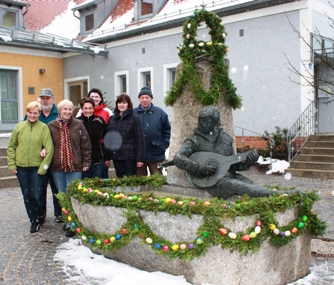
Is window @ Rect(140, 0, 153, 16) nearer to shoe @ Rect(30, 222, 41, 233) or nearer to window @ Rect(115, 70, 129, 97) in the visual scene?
window @ Rect(115, 70, 129, 97)

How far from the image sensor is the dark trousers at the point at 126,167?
5.95 metres

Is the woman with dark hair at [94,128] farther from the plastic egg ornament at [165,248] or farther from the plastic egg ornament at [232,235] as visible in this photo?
the plastic egg ornament at [232,235]

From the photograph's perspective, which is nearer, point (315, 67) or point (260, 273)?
point (260, 273)

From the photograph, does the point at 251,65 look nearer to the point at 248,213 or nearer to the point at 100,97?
the point at 100,97

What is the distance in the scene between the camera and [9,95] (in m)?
18.1

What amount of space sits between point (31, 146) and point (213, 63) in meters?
2.41

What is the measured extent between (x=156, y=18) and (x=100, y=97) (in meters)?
11.4

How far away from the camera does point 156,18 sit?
55.6 feet

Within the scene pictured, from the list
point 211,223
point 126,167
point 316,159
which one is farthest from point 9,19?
point 211,223

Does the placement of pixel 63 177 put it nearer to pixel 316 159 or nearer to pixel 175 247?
pixel 175 247

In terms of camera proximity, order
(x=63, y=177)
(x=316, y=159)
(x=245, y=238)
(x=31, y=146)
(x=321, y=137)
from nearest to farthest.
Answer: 1. (x=245, y=238)
2. (x=31, y=146)
3. (x=63, y=177)
4. (x=316, y=159)
5. (x=321, y=137)

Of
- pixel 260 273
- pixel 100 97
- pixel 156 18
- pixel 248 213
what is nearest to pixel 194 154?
pixel 248 213

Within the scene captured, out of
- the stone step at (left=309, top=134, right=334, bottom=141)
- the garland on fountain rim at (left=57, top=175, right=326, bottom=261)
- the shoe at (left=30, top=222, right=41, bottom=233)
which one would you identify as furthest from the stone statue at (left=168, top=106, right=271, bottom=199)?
the stone step at (left=309, top=134, right=334, bottom=141)

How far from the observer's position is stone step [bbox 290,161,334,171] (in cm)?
→ 1178
